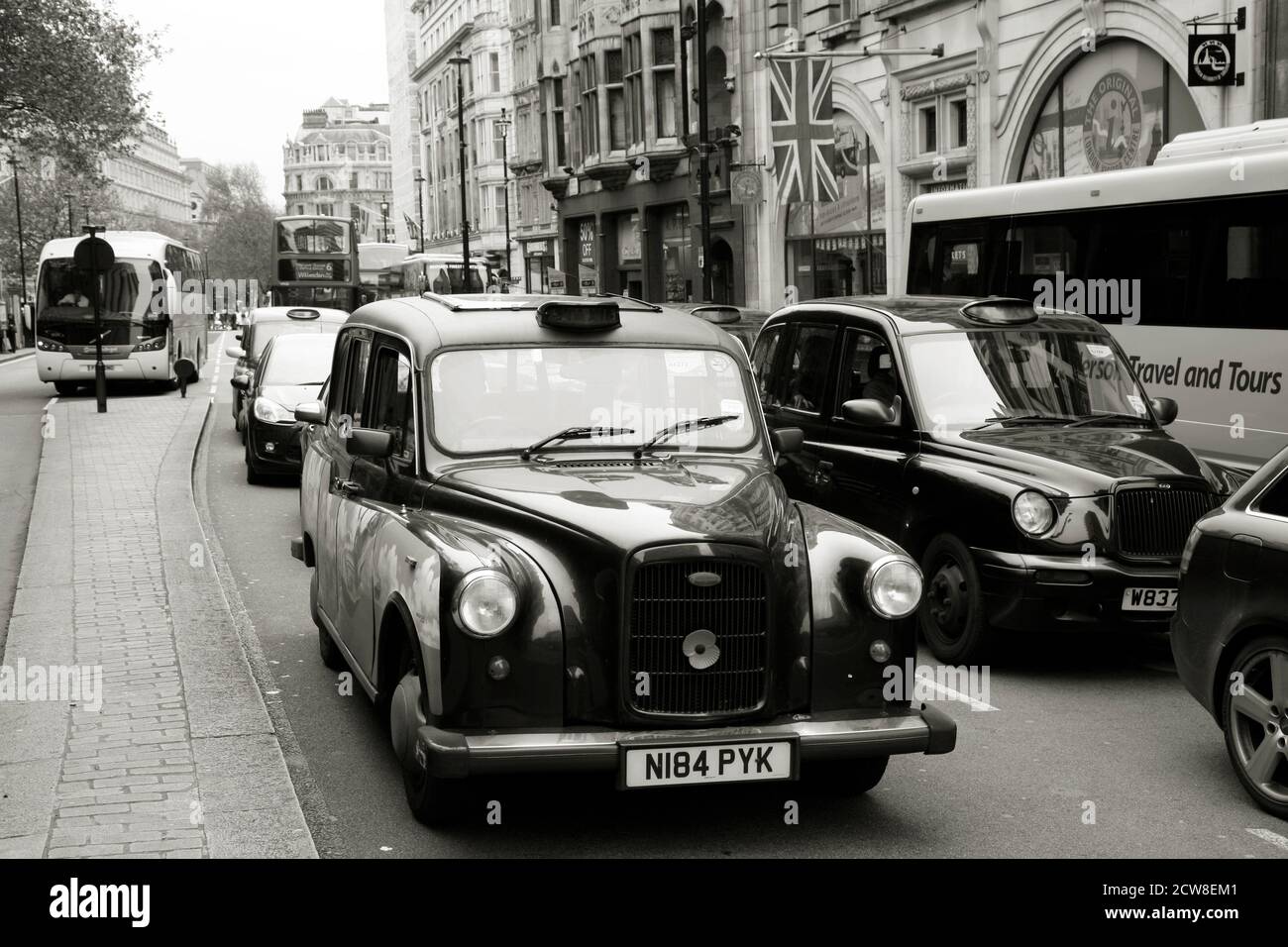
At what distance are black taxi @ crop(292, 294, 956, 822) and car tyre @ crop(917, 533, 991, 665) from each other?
2340 millimetres

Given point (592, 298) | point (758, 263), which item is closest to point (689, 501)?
point (592, 298)

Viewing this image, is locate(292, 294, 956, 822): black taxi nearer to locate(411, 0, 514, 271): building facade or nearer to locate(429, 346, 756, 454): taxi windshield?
locate(429, 346, 756, 454): taxi windshield

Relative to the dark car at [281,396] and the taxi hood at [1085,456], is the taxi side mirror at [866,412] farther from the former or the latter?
the dark car at [281,396]

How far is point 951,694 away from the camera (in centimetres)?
792

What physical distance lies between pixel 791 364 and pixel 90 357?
75.1 ft

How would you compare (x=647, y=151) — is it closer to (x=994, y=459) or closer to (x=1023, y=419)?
(x=1023, y=419)

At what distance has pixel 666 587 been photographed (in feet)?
17.2

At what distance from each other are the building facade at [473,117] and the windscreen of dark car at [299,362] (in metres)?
69.9

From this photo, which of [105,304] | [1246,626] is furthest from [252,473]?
[105,304]

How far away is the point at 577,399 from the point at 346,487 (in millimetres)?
1431

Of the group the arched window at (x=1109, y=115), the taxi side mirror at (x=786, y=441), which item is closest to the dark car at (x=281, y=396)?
the taxi side mirror at (x=786, y=441)
